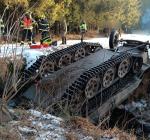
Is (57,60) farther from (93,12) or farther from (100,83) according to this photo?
(93,12)

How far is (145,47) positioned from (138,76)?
136cm

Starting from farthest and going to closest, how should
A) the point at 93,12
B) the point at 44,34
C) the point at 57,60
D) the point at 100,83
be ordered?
the point at 93,12 → the point at 44,34 → the point at 57,60 → the point at 100,83

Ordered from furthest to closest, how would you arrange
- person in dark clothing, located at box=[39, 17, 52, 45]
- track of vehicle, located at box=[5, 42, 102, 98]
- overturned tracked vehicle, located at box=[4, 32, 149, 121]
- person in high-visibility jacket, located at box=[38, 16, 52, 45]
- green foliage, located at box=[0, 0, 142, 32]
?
green foliage, located at box=[0, 0, 142, 32], person in dark clothing, located at box=[39, 17, 52, 45], person in high-visibility jacket, located at box=[38, 16, 52, 45], track of vehicle, located at box=[5, 42, 102, 98], overturned tracked vehicle, located at box=[4, 32, 149, 121]

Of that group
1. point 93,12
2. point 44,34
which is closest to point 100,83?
point 44,34

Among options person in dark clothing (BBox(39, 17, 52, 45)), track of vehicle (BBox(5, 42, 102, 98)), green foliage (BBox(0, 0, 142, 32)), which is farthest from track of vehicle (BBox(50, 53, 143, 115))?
green foliage (BBox(0, 0, 142, 32))

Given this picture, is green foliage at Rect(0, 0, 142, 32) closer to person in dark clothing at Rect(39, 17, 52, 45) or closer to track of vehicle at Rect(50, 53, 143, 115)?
person in dark clothing at Rect(39, 17, 52, 45)

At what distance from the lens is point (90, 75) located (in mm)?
10070

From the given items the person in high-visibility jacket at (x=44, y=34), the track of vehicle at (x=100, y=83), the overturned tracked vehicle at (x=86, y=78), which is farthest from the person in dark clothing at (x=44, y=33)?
the track of vehicle at (x=100, y=83)

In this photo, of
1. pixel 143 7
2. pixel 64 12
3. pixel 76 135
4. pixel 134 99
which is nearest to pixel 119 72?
pixel 134 99

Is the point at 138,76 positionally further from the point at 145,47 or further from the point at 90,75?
the point at 90,75

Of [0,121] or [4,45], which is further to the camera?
[0,121]

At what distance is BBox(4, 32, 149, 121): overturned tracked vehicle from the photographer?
31.2 feet

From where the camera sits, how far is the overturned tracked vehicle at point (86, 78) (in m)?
9.52

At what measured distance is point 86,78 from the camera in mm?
9984
